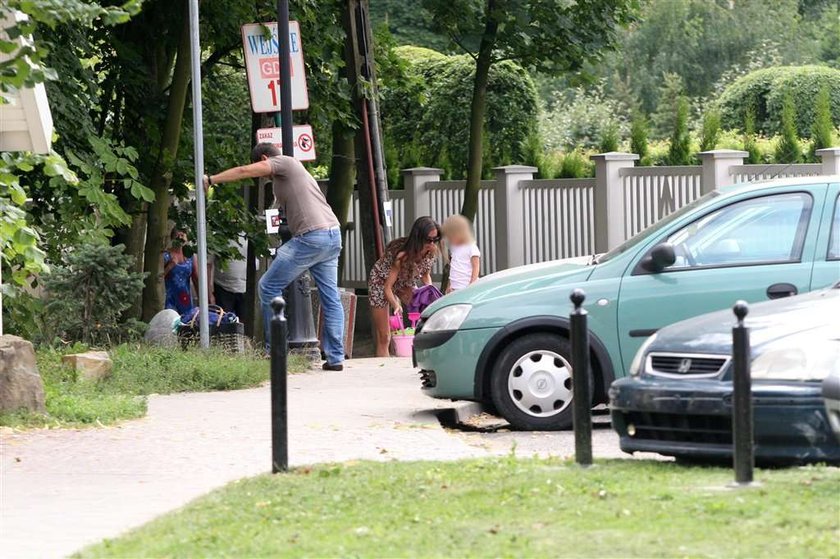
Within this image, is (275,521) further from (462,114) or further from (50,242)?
(462,114)

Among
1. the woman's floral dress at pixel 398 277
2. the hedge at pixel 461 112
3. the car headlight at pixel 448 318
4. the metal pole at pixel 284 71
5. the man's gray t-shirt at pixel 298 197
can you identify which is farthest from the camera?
the hedge at pixel 461 112

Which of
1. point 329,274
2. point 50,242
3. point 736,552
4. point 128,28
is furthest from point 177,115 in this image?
point 736,552

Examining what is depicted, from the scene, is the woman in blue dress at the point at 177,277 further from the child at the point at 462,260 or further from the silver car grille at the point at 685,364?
the silver car grille at the point at 685,364

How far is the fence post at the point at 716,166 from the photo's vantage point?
Result: 76.5ft

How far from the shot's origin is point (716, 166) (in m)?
23.3

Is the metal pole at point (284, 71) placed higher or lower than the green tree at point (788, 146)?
higher

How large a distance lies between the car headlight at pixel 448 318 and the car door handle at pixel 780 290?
209 centimetres

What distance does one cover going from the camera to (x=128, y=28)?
1953 centimetres

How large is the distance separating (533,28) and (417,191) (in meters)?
4.38

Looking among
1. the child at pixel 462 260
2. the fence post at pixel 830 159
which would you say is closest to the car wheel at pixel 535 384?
the child at pixel 462 260

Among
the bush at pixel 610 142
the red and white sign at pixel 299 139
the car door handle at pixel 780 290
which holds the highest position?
the bush at pixel 610 142

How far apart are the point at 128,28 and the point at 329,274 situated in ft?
20.7

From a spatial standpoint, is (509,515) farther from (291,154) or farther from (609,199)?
(609,199)

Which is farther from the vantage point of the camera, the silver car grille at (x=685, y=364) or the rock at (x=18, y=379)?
the rock at (x=18, y=379)
